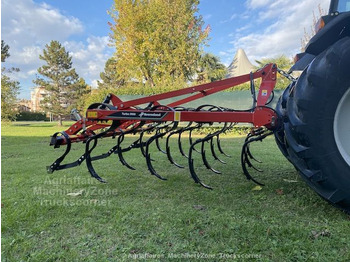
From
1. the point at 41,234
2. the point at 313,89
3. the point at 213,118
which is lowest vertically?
the point at 41,234

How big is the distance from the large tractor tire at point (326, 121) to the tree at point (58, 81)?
87.8 feet

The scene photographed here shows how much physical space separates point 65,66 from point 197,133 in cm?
2168

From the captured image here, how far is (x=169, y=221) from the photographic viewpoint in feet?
7.40

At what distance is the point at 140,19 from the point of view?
1597 cm

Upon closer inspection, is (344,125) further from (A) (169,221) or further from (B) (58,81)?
(B) (58,81)

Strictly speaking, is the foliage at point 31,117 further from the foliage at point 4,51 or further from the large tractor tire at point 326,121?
the large tractor tire at point 326,121

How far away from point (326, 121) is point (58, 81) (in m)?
28.7

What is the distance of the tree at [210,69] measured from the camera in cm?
2069

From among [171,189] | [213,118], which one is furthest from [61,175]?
[213,118]

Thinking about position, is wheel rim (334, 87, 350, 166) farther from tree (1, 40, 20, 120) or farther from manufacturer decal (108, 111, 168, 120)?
tree (1, 40, 20, 120)

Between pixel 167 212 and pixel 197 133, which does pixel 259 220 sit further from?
pixel 197 133

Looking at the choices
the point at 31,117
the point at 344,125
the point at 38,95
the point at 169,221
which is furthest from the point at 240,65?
the point at 38,95

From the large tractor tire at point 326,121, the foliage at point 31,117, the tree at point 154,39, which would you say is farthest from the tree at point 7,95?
the foliage at point 31,117

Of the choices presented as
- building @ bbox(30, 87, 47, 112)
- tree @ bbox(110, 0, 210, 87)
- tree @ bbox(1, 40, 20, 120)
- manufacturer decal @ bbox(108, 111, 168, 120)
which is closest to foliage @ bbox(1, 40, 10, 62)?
tree @ bbox(1, 40, 20, 120)
